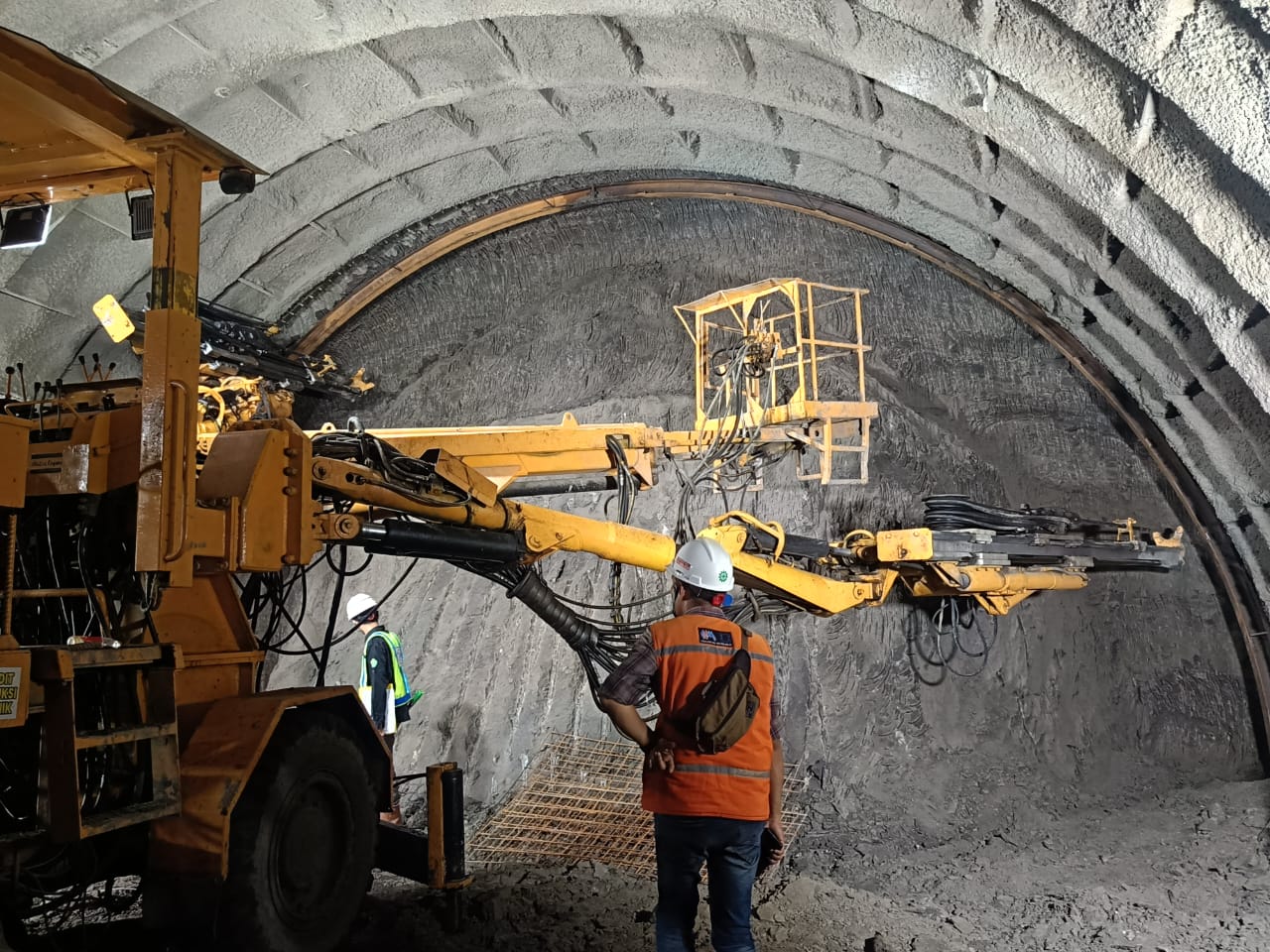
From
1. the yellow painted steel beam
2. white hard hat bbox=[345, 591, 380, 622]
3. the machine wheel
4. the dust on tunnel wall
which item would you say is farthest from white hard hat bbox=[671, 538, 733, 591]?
the dust on tunnel wall

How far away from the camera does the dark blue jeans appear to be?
3414mm

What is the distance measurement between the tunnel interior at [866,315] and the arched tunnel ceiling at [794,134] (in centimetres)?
3

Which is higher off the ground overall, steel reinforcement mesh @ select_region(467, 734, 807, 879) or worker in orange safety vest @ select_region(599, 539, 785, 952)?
worker in orange safety vest @ select_region(599, 539, 785, 952)

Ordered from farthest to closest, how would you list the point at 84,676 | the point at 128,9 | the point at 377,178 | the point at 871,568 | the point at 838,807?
1. the point at 377,178
2. the point at 838,807
3. the point at 871,568
4. the point at 128,9
5. the point at 84,676

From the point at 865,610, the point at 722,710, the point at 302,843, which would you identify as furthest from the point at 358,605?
the point at 722,710

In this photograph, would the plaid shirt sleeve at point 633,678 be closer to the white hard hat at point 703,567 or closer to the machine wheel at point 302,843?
the white hard hat at point 703,567

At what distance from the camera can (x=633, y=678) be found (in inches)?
138

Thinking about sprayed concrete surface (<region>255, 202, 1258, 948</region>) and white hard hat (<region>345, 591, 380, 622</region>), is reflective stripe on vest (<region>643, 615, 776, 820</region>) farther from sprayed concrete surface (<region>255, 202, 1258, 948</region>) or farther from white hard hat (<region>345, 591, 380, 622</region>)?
white hard hat (<region>345, 591, 380, 622</region>)

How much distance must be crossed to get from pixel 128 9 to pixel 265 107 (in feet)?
5.20

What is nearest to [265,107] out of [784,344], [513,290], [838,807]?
[513,290]

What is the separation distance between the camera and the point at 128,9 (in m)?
6.26

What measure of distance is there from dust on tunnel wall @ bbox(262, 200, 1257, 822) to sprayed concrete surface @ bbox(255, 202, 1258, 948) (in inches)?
0.9

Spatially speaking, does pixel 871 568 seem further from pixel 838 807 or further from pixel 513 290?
pixel 513 290

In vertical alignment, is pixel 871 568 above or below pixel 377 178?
below
